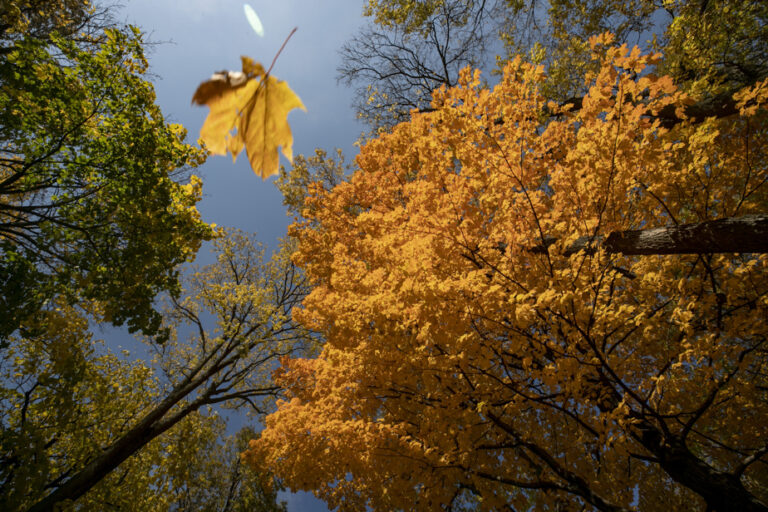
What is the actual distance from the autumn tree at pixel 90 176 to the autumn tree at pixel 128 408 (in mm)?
895

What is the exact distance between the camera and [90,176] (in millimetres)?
4617

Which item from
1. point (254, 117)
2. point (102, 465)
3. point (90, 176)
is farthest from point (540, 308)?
point (102, 465)

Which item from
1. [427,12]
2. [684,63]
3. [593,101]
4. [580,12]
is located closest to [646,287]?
[593,101]

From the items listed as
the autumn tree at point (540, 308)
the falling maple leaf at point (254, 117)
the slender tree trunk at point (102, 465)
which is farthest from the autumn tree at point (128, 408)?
the falling maple leaf at point (254, 117)

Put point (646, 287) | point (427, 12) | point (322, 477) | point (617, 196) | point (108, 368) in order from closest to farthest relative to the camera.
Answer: point (617, 196) < point (646, 287) < point (322, 477) < point (427, 12) < point (108, 368)

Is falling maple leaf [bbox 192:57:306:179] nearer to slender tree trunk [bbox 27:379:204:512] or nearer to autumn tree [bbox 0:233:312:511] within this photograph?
autumn tree [bbox 0:233:312:511]

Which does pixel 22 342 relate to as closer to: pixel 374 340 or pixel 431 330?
pixel 374 340

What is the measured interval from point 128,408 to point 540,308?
9450 millimetres

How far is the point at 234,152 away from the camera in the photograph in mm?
927

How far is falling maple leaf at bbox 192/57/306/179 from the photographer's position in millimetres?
829

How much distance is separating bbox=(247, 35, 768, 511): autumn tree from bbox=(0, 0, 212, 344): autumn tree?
2803 mm

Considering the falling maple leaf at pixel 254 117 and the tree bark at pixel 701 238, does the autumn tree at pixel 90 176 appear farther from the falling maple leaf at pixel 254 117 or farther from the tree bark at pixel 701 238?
the tree bark at pixel 701 238

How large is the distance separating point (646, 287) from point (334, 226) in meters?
5.33

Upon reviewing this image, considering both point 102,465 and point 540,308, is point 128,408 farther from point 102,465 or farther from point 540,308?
point 540,308
